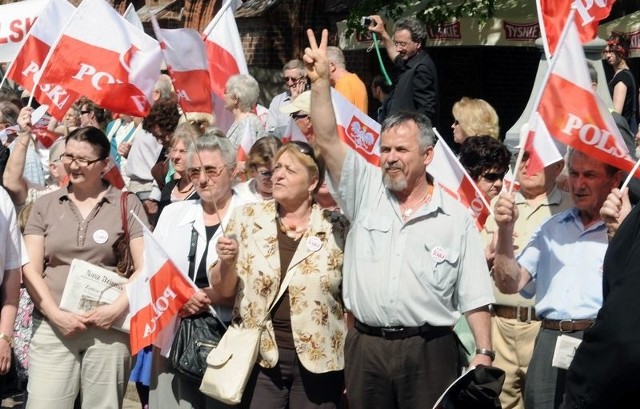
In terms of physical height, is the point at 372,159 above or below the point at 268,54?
above

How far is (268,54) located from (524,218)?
43.9 feet

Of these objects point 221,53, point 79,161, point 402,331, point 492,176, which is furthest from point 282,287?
point 221,53

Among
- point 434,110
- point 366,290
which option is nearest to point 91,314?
point 366,290

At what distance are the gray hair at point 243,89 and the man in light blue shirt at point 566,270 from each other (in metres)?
4.33

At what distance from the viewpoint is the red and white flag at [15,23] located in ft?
30.6

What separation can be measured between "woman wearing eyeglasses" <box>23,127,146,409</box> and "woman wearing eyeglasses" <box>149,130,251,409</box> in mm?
238

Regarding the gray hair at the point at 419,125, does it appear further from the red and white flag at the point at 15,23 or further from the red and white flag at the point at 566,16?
the red and white flag at the point at 15,23

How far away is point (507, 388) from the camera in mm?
7410

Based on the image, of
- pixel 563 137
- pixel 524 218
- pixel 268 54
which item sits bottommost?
pixel 268 54

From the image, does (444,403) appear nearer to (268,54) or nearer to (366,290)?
(366,290)

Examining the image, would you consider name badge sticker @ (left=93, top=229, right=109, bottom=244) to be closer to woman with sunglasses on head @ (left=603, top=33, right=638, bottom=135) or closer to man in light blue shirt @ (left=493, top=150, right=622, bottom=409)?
man in light blue shirt @ (left=493, top=150, right=622, bottom=409)

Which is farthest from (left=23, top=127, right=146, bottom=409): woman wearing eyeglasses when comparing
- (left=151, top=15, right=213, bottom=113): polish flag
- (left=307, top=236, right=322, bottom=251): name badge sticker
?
(left=151, top=15, right=213, bottom=113): polish flag

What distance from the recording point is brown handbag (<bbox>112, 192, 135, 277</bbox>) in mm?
7652

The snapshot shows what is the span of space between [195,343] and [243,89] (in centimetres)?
358
